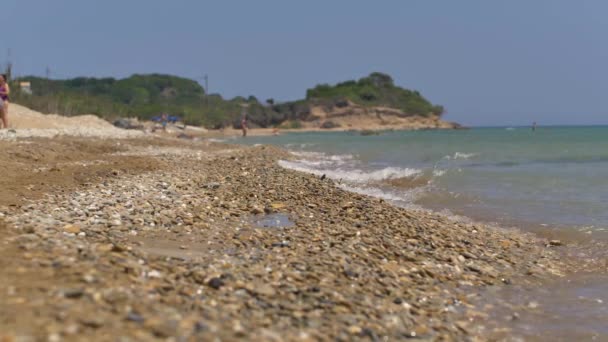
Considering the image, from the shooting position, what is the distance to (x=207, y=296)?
3.49m

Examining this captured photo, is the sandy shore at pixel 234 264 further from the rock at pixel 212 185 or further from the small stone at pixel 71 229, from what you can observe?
the rock at pixel 212 185

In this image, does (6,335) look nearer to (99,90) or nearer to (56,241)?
(56,241)

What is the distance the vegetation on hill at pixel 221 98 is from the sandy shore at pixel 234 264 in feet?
235

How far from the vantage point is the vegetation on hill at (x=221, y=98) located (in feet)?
283

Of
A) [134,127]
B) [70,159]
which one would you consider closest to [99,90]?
[134,127]

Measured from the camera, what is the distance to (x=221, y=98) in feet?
468

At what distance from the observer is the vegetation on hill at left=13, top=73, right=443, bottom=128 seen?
8625cm

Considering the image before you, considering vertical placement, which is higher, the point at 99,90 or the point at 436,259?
the point at 99,90

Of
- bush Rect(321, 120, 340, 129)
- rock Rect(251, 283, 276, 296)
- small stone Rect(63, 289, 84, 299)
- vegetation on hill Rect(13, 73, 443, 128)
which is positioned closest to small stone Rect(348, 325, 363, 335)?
rock Rect(251, 283, 276, 296)

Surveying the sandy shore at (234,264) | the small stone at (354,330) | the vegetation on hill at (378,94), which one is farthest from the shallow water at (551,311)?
the vegetation on hill at (378,94)

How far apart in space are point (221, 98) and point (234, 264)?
14187 cm

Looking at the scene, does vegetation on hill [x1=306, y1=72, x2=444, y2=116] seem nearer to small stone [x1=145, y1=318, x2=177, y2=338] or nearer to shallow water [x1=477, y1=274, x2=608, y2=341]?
shallow water [x1=477, y1=274, x2=608, y2=341]

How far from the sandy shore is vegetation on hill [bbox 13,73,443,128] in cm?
7149

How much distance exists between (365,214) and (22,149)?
28.6 feet
